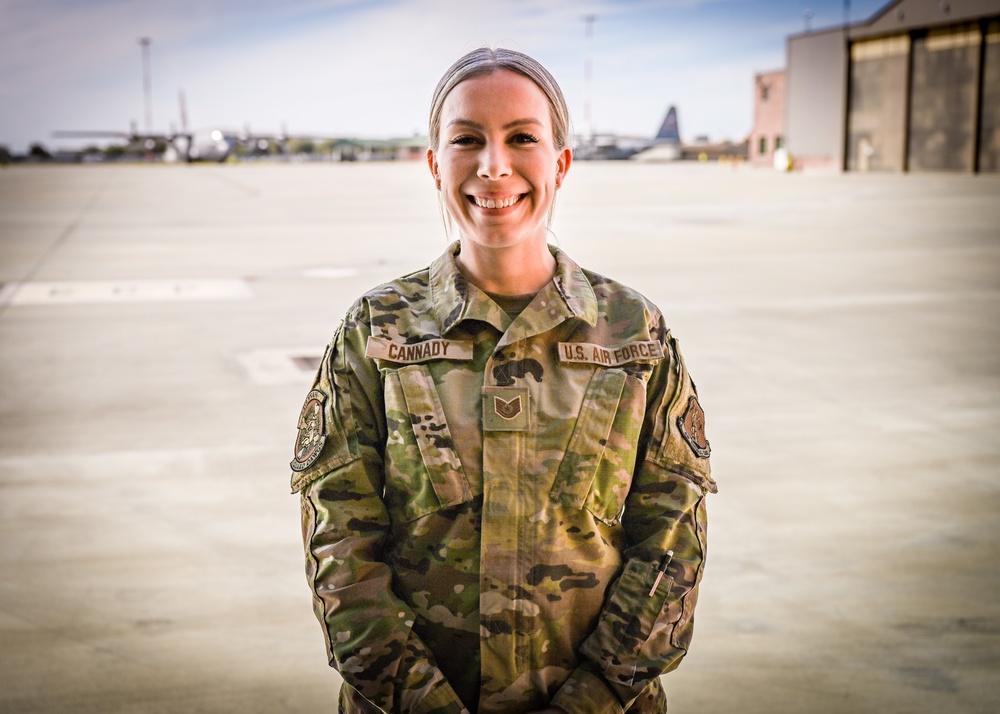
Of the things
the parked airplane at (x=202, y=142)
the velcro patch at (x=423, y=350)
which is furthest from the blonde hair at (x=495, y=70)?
the parked airplane at (x=202, y=142)

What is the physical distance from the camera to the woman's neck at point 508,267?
1764mm

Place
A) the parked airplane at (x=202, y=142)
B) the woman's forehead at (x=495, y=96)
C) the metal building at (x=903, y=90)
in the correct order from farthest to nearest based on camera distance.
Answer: the parked airplane at (x=202, y=142) → the metal building at (x=903, y=90) → the woman's forehead at (x=495, y=96)

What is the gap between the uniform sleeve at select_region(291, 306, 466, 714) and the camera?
168 centimetres

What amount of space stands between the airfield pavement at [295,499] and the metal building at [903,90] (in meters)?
25.7

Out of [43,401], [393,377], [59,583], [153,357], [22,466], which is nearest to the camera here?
[393,377]

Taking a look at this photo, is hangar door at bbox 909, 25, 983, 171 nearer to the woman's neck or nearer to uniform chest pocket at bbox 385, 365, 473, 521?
the woman's neck

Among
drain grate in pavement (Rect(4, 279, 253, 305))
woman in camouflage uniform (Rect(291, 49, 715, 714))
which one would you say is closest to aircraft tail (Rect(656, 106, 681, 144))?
woman in camouflage uniform (Rect(291, 49, 715, 714))

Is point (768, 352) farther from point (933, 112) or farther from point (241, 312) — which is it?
point (933, 112)

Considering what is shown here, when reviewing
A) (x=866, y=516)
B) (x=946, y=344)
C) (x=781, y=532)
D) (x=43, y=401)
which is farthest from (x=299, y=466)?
(x=946, y=344)

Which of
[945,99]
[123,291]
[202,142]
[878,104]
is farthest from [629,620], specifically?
[202,142]

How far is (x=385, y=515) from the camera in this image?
1756 millimetres

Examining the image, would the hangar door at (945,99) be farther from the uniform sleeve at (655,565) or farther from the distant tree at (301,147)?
the distant tree at (301,147)

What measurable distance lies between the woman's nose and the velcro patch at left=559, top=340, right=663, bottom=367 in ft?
1.05

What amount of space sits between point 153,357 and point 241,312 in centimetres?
200
